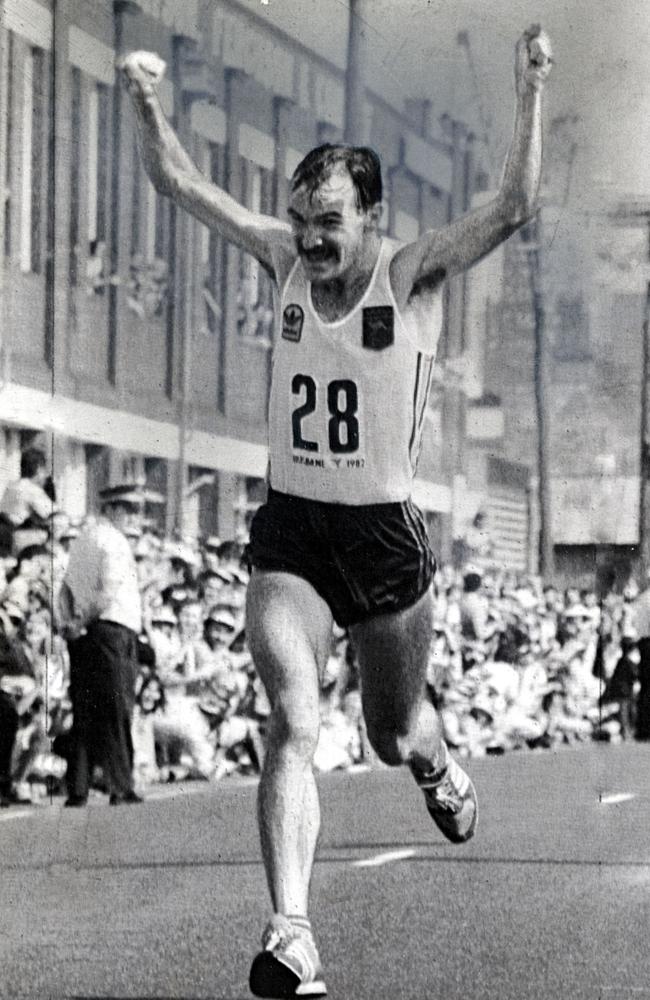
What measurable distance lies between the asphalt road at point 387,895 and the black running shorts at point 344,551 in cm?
62

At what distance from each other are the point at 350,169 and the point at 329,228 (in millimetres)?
268

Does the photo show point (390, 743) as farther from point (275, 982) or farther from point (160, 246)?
point (160, 246)

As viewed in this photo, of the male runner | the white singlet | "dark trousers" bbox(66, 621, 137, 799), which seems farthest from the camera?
"dark trousers" bbox(66, 621, 137, 799)

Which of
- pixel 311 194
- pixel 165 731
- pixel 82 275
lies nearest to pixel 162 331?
pixel 82 275

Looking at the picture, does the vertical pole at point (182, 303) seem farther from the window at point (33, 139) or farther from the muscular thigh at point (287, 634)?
the muscular thigh at point (287, 634)

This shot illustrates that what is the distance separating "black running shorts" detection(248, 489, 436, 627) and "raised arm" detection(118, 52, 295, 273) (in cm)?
80

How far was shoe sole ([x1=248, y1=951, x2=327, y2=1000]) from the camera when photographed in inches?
209

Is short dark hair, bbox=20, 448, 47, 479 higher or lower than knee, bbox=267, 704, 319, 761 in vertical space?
higher

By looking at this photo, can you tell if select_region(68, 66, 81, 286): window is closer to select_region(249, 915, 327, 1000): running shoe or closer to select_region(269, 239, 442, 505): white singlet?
select_region(269, 239, 442, 505): white singlet

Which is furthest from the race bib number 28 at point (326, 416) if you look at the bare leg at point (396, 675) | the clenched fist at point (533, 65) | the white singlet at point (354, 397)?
the clenched fist at point (533, 65)

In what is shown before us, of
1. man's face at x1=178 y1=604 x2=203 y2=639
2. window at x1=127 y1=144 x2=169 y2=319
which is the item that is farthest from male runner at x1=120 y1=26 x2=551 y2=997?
man's face at x1=178 y1=604 x2=203 y2=639

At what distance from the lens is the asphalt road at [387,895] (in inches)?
230

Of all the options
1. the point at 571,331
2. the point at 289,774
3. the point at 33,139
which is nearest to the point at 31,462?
the point at 33,139

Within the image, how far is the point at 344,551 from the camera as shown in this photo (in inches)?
225
